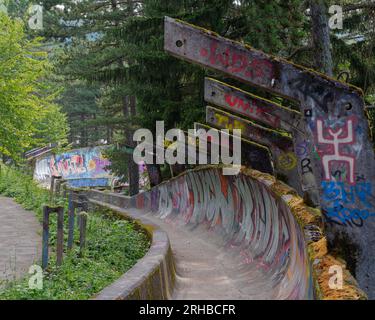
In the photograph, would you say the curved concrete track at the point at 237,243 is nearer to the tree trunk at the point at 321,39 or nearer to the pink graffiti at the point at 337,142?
the pink graffiti at the point at 337,142

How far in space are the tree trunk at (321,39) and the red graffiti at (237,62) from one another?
24.0 feet

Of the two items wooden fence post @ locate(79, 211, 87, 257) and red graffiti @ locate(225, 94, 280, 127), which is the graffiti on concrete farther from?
wooden fence post @ locate(79, 211, 87, 257)

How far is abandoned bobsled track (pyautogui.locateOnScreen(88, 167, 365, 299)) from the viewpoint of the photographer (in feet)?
19.8

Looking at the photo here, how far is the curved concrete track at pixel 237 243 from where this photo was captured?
25.0 ft

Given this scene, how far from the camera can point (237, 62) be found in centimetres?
654

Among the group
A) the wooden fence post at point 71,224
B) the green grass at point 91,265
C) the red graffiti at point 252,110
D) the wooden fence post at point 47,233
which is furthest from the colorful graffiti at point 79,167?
the wooden fence post at point 47,233

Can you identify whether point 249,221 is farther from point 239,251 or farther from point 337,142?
point 337,142

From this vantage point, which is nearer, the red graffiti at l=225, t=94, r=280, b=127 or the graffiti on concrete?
the red graffiti at l=225, t=94, r=280, b=127

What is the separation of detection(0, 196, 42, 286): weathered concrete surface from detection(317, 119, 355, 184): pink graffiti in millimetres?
4684

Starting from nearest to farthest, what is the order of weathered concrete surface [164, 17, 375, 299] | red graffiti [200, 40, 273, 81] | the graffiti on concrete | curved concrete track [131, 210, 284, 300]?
weathered concrete surface [164, 17, 375, 299]
red graffiti [200, 40, 273, 81]
curved concrete track [131, 210, 284, 300]
the graffiti on concrete

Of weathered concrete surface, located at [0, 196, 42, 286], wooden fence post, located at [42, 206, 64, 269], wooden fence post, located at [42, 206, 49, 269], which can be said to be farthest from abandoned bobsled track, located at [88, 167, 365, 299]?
weathered concrete surface, located at [0, 196, 42, 286]

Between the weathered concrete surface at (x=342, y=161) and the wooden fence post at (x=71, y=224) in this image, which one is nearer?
the weathered concrete surface at (x=342, y=161)

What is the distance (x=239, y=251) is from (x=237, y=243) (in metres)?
0.49

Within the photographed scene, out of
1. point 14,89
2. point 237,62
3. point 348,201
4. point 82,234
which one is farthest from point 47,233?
point 14,89
